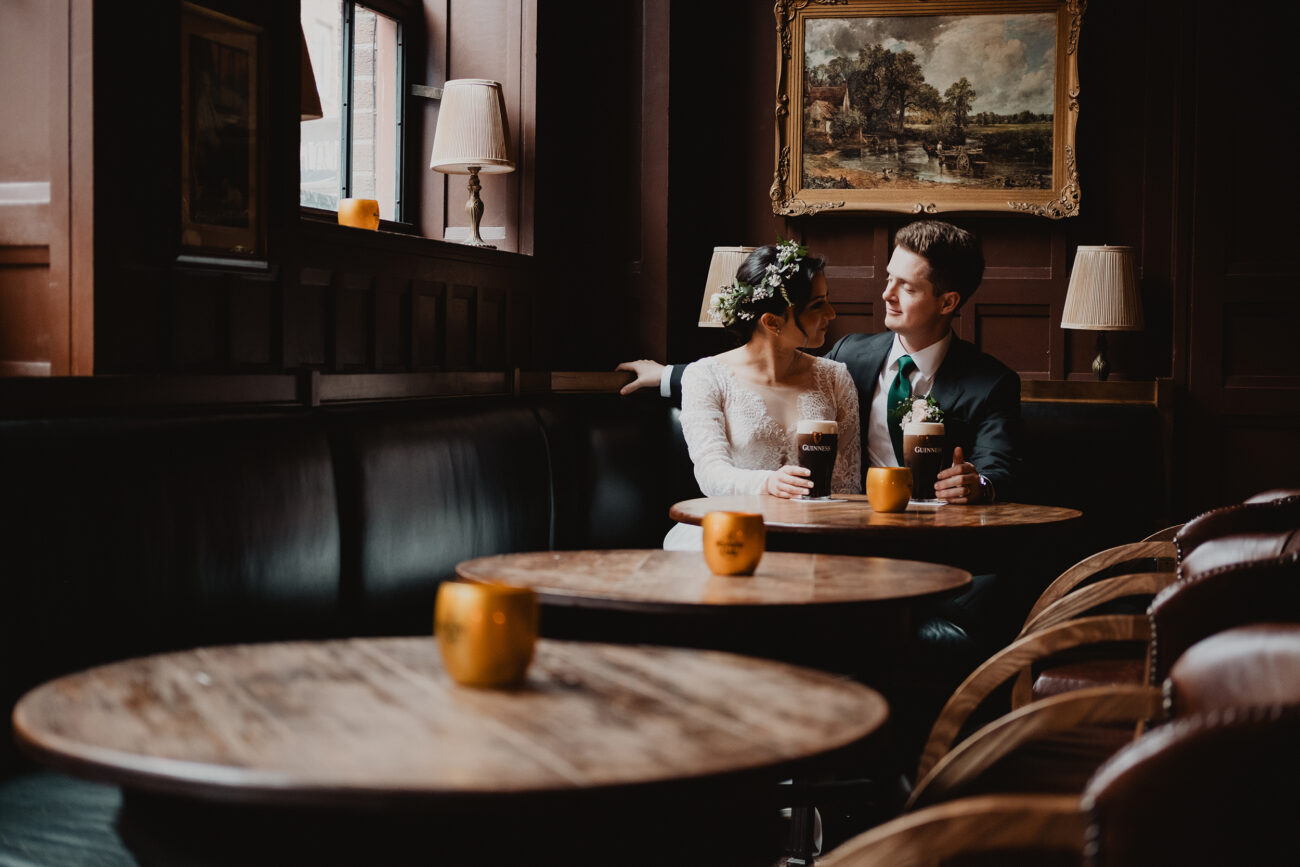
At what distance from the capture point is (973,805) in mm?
942

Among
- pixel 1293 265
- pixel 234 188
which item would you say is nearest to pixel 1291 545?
pixel 234 188

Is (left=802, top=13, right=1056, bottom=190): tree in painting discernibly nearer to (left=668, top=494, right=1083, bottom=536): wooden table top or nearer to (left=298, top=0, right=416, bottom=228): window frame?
(left=298, top=0, right=416, bottom=228): window frame

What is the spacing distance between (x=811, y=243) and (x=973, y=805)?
4.65 metres

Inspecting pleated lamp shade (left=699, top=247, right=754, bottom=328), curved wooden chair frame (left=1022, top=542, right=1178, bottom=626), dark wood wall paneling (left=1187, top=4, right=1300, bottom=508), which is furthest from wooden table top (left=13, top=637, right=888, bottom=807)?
dark wood wall paneling (left=1187, top=4, right=1300, bottom=508)

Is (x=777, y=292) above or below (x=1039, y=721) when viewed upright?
above

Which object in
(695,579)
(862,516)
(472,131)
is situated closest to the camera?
(695,579)

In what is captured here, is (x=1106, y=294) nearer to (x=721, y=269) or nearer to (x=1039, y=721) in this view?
(x=721, y=269)

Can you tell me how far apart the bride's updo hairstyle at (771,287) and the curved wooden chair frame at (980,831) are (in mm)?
2458

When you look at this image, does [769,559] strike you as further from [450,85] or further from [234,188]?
[450,85]

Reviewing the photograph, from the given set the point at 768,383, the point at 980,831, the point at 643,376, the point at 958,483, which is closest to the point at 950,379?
the point at 768,383

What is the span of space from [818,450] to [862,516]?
0.30m

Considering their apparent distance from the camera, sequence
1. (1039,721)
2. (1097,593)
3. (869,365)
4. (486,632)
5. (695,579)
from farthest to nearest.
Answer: (869,365) → (1097,593) → (695,579) → (1039,721) → (486,632)

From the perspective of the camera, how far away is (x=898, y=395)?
354 centimetres

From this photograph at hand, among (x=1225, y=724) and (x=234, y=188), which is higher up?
(x=234, y=188)
